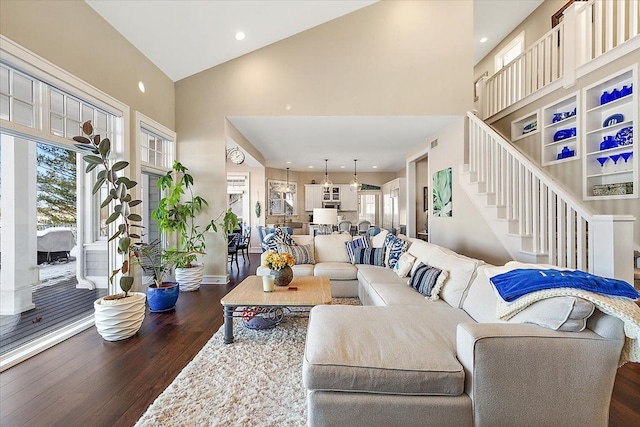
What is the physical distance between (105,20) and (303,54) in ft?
8.68

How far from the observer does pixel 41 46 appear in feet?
8.29

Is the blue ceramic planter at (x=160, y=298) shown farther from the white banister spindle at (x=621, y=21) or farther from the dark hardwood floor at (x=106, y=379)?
the white banister spindle at (x=621, y=21)

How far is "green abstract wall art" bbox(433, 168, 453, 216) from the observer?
202 inches

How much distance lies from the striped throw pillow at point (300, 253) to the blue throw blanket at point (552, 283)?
285 cm

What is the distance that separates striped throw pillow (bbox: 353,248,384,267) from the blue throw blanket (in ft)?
7.91

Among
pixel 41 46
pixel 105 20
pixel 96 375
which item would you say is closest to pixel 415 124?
pixel 105 20

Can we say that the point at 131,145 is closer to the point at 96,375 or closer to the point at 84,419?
the point at 96,375

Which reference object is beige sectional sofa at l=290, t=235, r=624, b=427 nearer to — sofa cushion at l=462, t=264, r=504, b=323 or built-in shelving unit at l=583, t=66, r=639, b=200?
sofa cushion at l=462, t=264, r=504, b=323

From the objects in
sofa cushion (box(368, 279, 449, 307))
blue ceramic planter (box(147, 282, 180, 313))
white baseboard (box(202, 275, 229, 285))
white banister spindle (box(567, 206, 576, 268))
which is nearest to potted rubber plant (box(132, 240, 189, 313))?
blue ceramic planter (box(147, 282, 180, 313))

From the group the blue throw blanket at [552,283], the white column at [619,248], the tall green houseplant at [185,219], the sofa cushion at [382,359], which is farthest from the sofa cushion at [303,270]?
the white column at [619,248]

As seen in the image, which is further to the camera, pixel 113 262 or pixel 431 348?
pixel 113 262

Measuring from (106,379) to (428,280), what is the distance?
9.08ft

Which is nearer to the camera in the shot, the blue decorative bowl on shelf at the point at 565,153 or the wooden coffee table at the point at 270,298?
the wooden coffee table at the point at 270,298

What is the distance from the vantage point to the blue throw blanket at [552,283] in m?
1.48
